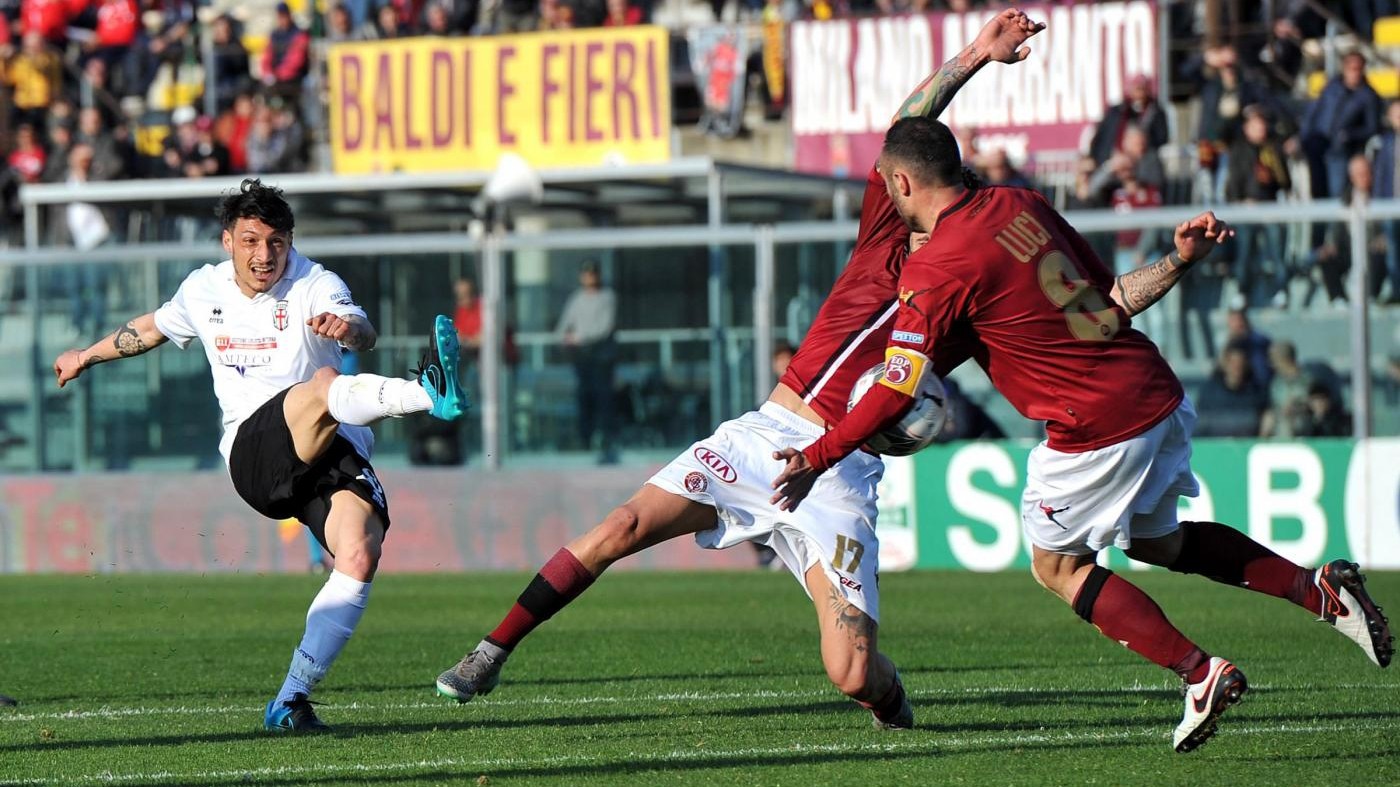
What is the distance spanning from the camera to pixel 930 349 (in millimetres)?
6816

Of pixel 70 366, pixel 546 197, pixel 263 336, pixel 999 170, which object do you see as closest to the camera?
pixel 263 336

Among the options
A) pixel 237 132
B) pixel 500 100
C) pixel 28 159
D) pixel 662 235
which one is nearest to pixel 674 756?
pixel 662 235

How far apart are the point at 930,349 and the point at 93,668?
5.75 meters

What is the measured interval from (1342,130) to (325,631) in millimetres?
14240

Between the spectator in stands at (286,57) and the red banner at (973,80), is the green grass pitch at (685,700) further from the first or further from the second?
the spectator in stands at (286,57)

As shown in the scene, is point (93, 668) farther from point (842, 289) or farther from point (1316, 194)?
point (1316, 194)

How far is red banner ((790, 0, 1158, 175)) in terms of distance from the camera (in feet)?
73.5

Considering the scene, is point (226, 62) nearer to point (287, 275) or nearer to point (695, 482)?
point (287, 275)

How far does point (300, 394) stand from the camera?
26.7 ft

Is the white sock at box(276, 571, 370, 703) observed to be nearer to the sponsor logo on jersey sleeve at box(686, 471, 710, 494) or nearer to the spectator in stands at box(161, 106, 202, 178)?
the sponsor logo on jersey sleeve at box(686, 471, 710, 494)

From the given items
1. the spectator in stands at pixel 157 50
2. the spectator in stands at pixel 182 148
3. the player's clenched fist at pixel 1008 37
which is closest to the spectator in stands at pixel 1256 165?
the spectator in stands at pixel 182 148

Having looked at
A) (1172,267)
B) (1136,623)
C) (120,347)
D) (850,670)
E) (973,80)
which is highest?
(973,80)

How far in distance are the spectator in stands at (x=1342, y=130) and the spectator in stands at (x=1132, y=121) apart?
139 cm

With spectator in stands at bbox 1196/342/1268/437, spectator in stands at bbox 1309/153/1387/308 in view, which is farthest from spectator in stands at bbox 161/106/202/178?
spectator in stands at bbox 1309/153/1387/308
